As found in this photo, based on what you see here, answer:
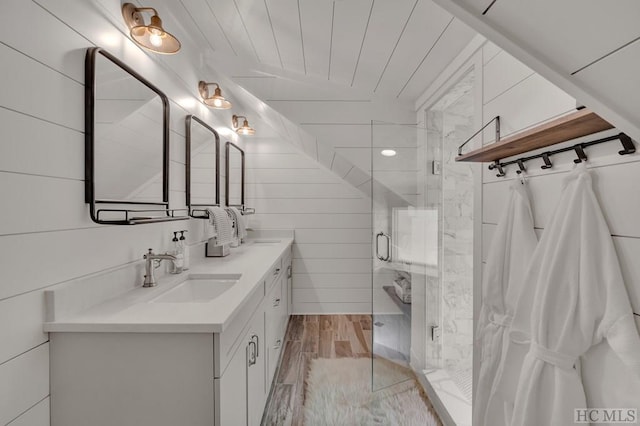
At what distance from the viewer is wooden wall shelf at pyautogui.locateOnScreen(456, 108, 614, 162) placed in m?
0.75

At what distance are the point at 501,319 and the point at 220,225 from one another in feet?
5.74

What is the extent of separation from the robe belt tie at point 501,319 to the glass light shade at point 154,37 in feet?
5.63

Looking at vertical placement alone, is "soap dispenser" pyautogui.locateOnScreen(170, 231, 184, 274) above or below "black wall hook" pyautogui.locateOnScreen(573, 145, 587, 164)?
below

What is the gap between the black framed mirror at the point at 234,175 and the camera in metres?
2.86

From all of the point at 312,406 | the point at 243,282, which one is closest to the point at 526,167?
the point at 243,282

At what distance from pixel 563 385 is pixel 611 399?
91mm

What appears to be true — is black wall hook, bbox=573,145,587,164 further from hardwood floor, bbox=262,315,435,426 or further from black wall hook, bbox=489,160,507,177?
hardwood floor, bbox=262,315,435,426

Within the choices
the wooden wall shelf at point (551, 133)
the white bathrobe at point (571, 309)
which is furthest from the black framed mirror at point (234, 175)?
the white bathrobe at point (571, 309)

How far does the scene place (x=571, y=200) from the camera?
2.80 feet

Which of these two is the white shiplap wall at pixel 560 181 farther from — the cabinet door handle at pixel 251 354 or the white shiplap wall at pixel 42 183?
the white shiplap wall at pixel 42 183

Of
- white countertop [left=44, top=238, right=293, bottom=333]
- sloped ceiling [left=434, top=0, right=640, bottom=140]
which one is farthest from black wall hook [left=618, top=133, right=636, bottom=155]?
white countertop [left=44, top=238, right=293, bottom=333]

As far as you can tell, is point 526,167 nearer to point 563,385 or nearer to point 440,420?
point 563,385

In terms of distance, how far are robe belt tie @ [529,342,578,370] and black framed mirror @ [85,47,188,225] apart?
55.6 inches

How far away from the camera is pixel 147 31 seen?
1.36 meters
